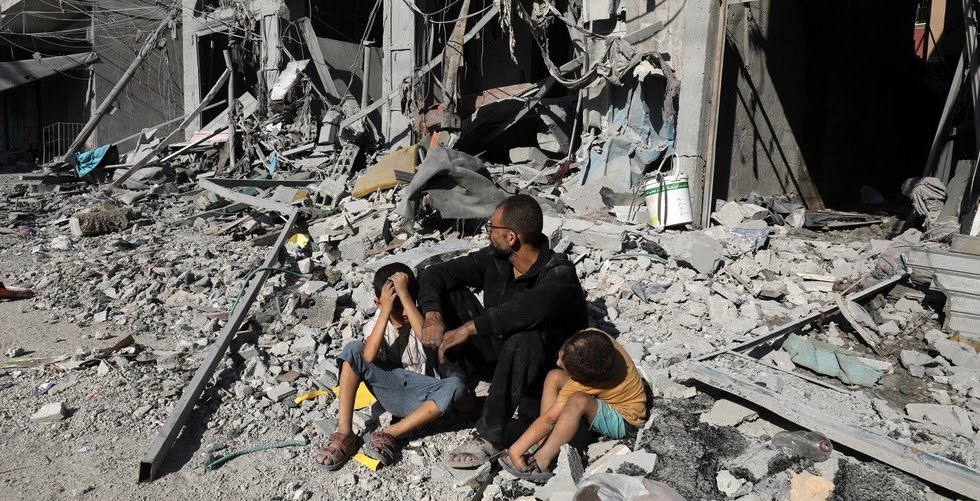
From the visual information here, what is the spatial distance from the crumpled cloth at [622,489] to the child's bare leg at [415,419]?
35.2 inches

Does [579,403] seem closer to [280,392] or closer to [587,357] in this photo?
[587,357]

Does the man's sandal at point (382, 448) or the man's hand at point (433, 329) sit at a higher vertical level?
the man's hand at point (433, 329)

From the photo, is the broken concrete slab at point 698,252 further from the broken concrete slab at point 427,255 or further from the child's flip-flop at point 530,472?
the child's flip-flop at point 530,472

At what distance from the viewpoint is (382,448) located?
3309 millimetres

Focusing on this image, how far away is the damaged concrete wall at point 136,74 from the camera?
15.9 metres

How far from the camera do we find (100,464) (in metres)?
3.28

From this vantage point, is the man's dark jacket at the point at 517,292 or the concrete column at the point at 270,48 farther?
the concrete column at the point at 270,48

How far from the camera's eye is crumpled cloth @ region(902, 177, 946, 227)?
6.32 m

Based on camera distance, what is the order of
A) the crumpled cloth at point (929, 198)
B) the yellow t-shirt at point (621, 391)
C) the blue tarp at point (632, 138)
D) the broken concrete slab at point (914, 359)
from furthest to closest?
the blue tarp at point (632, 138) → the crumpled cloth at point (929, 198) → the broken concrete slab at point (914, 359) → the yellow t-shirt at point (621, 391)

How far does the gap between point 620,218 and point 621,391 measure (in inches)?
156

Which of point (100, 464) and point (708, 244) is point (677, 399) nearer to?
point (708, 244)

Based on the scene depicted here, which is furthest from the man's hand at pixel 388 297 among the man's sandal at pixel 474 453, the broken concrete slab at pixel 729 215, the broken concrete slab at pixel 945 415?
the broken concrete slab at pixel 729 215

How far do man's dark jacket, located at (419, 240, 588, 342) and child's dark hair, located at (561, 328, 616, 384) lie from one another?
0.19m

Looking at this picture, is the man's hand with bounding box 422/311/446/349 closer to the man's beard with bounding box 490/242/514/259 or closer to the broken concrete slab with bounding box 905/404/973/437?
the man's beard with bounding box 490/242/514/259
